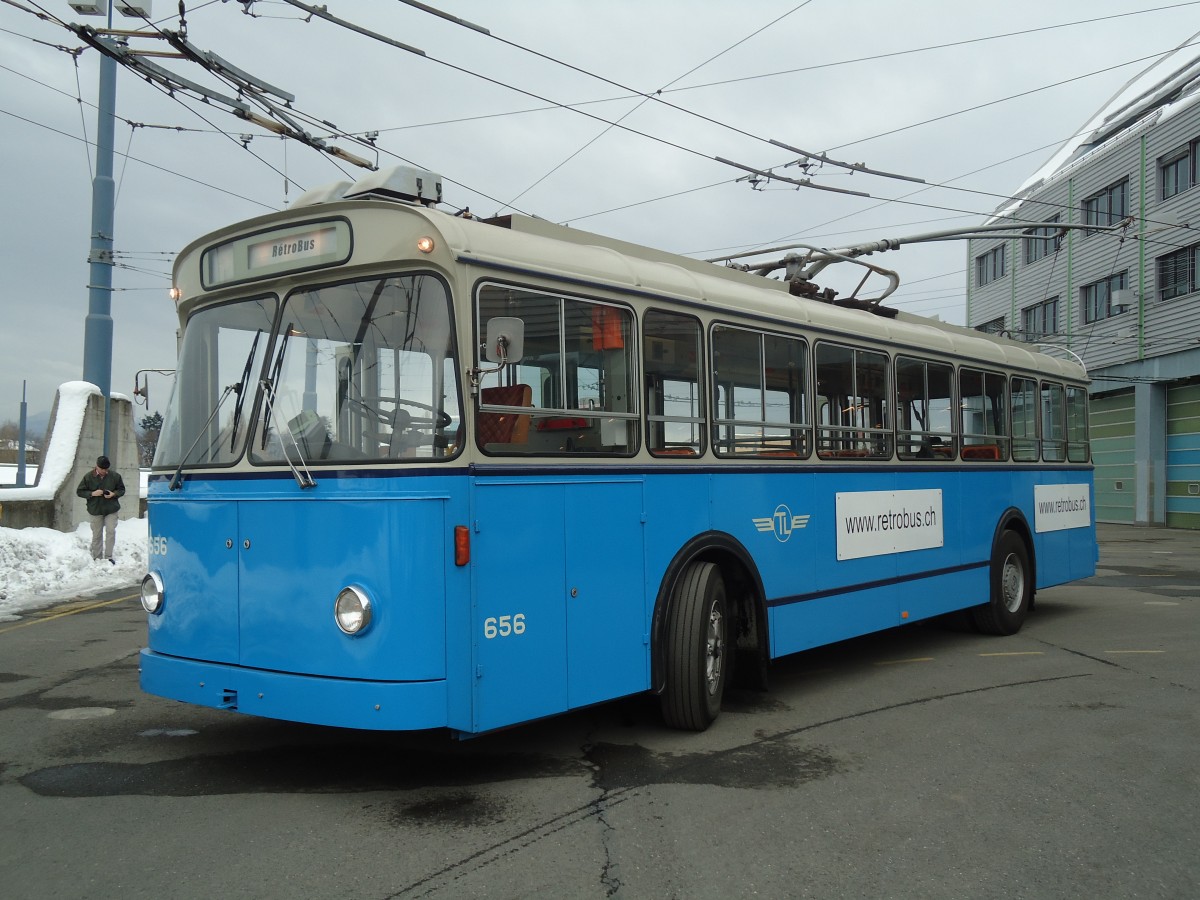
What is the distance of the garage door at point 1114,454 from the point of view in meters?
31.8

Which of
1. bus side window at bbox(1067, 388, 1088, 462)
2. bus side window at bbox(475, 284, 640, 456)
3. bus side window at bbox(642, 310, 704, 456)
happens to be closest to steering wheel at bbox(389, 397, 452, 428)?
bus side window at bbox(475, 284, 640, 456)

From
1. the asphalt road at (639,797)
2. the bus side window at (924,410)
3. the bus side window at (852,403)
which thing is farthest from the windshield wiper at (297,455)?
the bus side window at (924,410)

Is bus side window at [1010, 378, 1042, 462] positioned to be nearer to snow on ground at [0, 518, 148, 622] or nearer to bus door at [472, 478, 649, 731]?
bus door at [472, 478, 649, 731]

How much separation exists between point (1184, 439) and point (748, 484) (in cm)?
2666

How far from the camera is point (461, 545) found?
5.11 meters

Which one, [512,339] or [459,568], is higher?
[512,339]

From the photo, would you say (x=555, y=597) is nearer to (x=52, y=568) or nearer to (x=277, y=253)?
(x=277, y=253)

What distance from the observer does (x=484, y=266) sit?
5.39 metres

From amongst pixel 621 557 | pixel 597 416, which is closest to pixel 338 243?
pixel 597 416

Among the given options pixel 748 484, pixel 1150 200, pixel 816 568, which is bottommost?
pixel 816 568

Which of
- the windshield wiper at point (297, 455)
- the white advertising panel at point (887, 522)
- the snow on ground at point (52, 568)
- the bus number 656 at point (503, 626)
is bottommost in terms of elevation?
the snow on ground at point (52, 568)

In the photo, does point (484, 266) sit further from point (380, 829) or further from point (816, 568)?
point (816, 568)

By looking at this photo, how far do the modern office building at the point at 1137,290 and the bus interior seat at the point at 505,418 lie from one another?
2315 cm

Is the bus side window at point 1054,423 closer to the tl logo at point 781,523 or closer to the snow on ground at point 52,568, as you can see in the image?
the tl logo at point 781,523
